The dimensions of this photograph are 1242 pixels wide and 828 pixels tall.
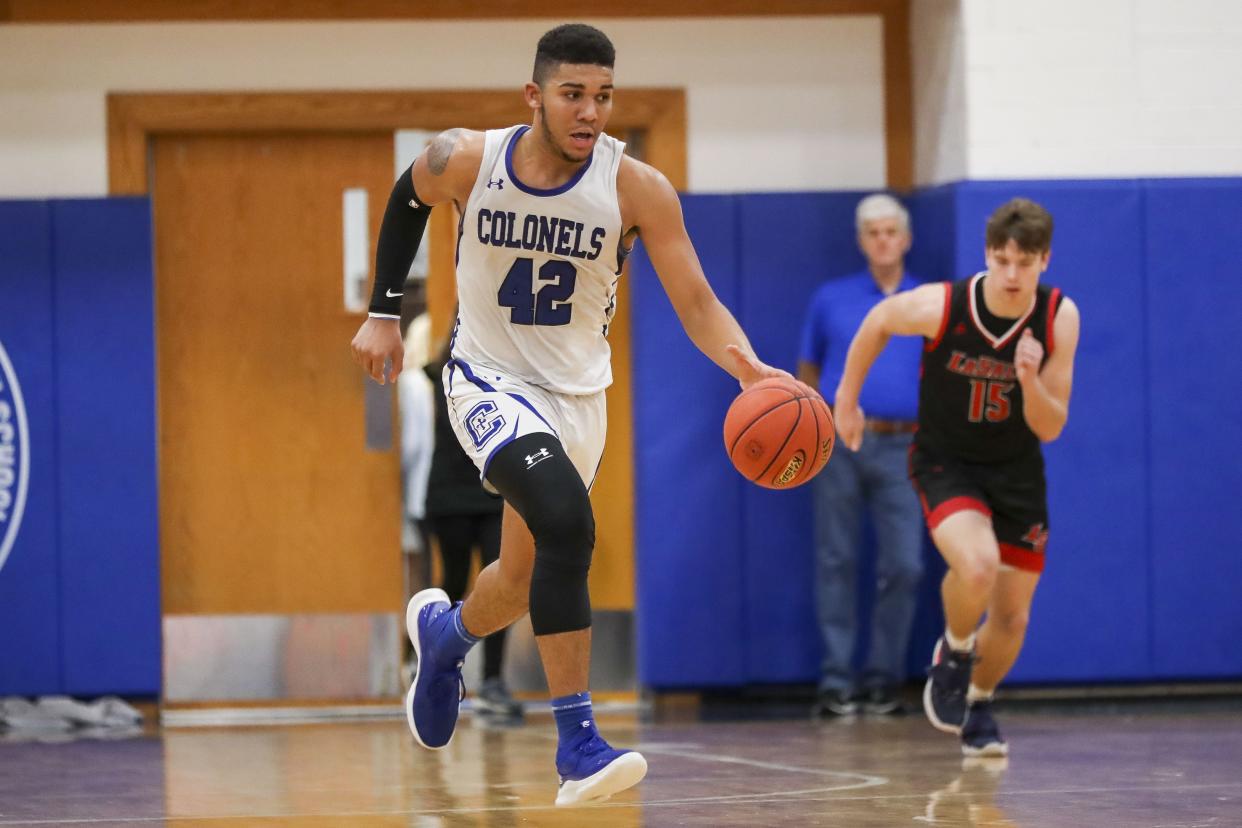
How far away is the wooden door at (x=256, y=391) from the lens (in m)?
7.79

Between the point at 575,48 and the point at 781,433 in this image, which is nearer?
the point at 575,48

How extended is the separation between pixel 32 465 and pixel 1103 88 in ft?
15.7

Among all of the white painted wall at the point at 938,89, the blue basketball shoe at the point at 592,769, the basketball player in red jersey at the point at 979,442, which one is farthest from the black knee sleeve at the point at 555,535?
the white painted wall at the point at 938,89

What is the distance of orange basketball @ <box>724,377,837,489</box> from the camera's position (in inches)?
171

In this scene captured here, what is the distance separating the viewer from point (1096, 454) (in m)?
7.38

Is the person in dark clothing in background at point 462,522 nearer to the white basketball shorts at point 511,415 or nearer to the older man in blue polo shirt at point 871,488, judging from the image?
the older man in blue polo shirt at point 871,488

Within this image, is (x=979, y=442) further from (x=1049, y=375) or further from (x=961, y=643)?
(x=961, y=643)

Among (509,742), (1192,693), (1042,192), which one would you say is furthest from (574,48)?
(1192,693)

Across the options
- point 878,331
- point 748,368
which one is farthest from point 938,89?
point 748,368

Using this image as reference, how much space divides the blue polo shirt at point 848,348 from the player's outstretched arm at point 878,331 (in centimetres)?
151

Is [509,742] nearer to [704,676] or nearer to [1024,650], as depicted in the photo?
[704,676]

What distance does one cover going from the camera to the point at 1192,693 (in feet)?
24.9

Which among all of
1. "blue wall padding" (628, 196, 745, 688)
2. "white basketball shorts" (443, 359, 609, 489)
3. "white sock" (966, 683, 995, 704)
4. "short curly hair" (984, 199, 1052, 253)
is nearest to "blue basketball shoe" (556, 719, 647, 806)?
"white basketball shorts" (443, 359, 609, 489)

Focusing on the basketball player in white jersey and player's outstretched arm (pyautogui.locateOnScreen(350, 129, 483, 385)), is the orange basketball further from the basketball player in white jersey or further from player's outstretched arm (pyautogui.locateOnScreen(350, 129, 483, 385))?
player's outstretched arm (pyautogui.locateOnScreen(350, 129, 483, 385))
